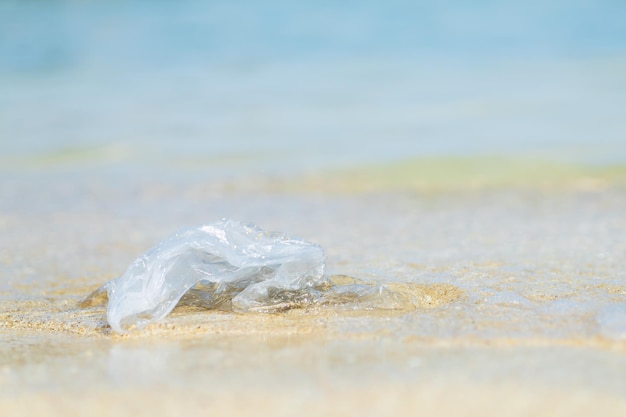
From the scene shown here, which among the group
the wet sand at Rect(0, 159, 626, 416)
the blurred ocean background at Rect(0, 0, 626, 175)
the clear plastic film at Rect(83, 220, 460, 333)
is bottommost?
the wet sand at Rect(0, 159, 626, 416)

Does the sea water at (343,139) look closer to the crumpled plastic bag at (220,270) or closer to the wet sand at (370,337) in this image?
the wet sand at (370,337)

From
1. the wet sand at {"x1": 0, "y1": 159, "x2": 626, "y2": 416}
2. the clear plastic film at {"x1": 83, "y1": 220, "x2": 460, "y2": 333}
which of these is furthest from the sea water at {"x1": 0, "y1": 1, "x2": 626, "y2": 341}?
the clear plastic film at {"x1": 83, "y1": 220, "x2": 460, "y2": 333}

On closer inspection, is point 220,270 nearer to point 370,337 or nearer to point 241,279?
point 241,279

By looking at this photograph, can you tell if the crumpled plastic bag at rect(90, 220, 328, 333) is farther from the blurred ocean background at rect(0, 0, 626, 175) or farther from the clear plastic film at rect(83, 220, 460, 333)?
the blurred ocean background at rect(0, 0, 626, 175)

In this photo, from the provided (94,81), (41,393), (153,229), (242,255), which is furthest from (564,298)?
(94,81)

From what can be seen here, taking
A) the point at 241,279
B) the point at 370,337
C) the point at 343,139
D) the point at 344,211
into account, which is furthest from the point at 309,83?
the point at 370,337
